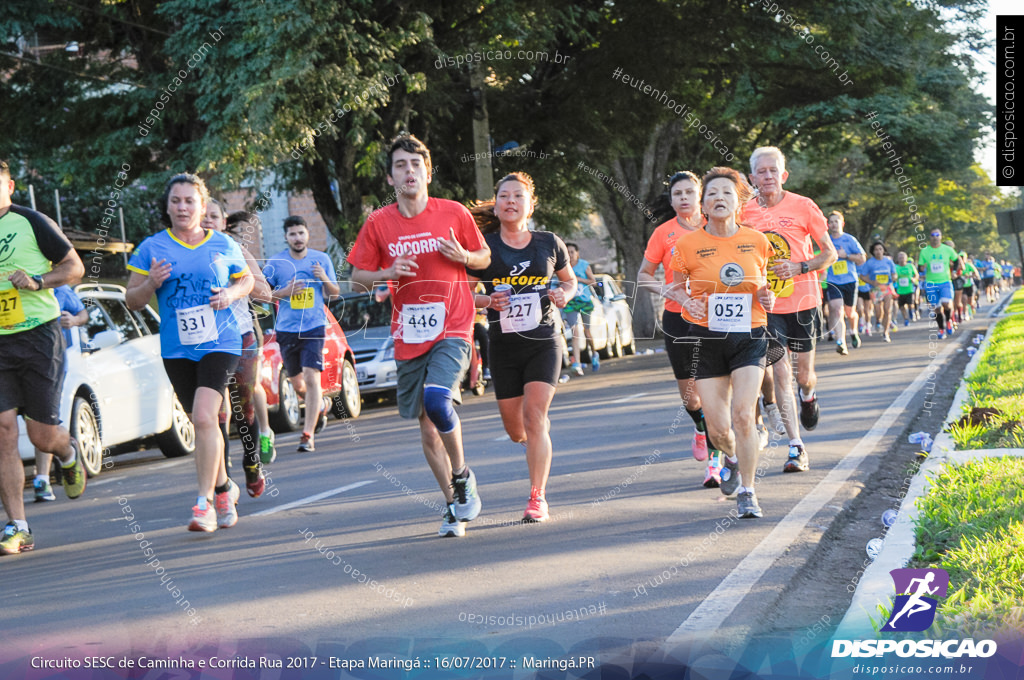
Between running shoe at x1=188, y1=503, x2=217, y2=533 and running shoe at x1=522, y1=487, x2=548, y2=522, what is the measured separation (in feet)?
5.83

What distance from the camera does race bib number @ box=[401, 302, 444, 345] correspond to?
6988 mm

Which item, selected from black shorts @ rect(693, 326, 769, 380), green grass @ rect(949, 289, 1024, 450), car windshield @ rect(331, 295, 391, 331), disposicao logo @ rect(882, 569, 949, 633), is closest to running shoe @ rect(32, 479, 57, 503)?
black shorts @ rect(693, 326, 769, 380)

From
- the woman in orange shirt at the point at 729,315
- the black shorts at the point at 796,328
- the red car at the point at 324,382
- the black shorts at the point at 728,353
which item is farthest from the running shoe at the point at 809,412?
the red car at the point at 324,382

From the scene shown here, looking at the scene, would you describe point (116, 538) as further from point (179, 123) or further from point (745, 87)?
point (745, 87)

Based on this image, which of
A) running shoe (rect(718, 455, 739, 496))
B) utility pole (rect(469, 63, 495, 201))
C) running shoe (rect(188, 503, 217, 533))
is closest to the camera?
running shoe (rect(188, 503, 217, 533))

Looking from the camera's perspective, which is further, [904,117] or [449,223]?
[904,117]

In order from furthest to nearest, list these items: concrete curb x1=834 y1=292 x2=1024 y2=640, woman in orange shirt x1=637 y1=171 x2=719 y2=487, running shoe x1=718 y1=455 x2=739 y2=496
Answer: woman in orange shirt x1=637 y1=171 x2=719 y2=487 → running shoe x1=718 y1=455 x2=739 y2=496 → concrete curb x1=834 y1=292 x2=1024 y2=640

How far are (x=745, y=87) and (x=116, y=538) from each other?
864 inches

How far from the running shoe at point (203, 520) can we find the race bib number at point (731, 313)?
3.01 m

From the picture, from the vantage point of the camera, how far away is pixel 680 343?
8.02 meters

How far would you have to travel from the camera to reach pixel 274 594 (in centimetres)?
582

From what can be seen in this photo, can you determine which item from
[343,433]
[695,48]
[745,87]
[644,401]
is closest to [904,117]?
[745,87]

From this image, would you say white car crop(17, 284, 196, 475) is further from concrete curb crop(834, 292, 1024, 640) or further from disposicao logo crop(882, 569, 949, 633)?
disposicao logo crop(882, 569, 949, 633)

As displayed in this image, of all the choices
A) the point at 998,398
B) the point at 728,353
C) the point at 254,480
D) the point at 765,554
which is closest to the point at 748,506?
the point at 728,353
